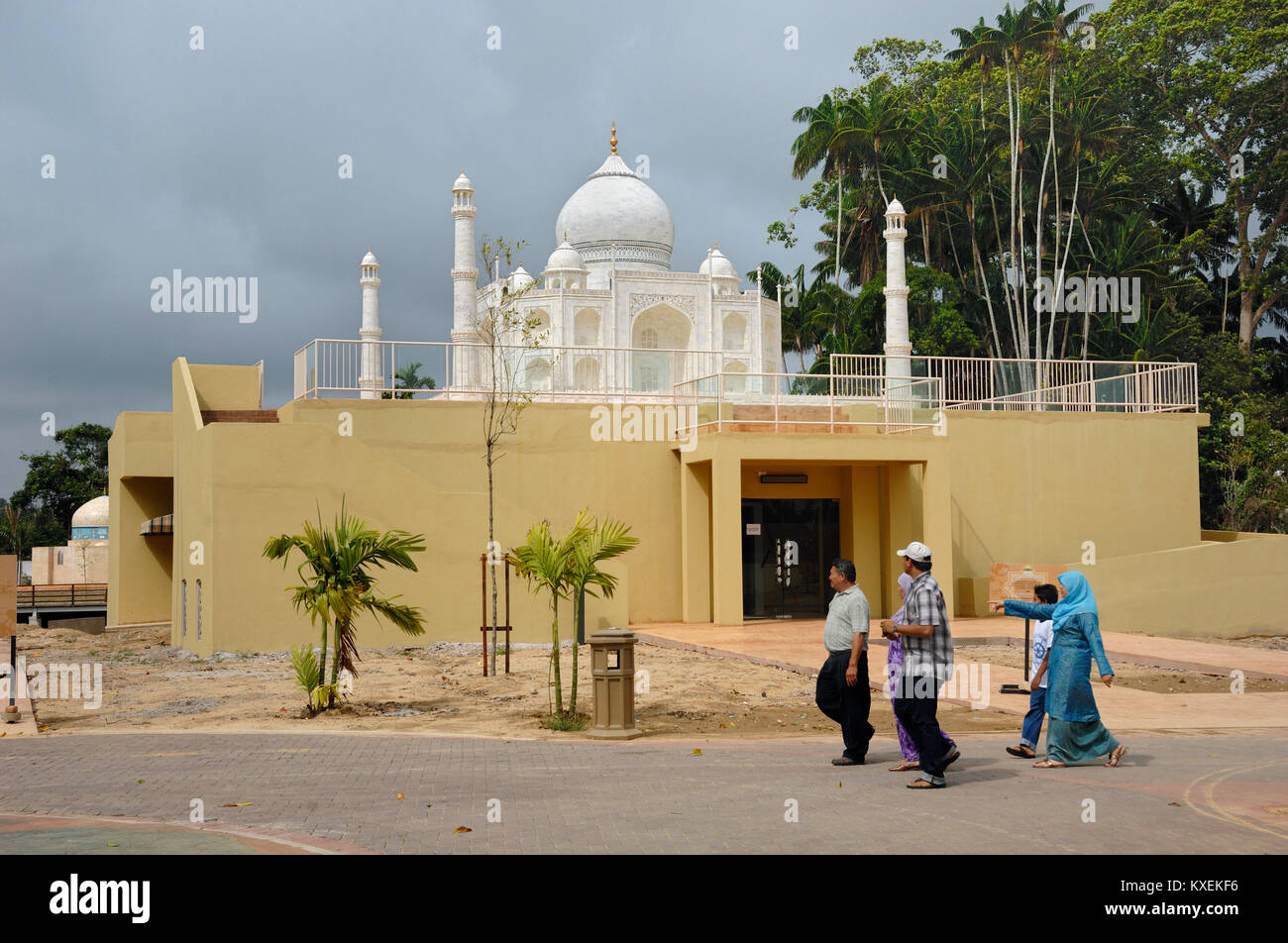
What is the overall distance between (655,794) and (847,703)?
190cm

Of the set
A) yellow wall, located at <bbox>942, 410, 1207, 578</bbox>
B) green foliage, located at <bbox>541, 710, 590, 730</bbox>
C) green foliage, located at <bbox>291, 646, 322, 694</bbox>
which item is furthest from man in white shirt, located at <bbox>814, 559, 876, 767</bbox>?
yellow wall, located at <bbox>942, 410, 1207, 578</bbox>

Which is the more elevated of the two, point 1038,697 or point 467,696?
point 1038,697

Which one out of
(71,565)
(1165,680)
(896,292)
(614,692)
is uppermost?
(896,292)

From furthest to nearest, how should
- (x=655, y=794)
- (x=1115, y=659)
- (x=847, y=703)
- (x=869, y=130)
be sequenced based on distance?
(x=869, y=130) < (x=1115, y=659) < (x=847, y=703) < (x=655, y=794)

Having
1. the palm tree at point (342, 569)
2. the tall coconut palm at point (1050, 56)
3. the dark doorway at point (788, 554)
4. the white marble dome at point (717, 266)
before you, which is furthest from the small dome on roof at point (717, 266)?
the palm tree at point (342, 569)

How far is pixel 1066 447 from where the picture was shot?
2617 centimetres

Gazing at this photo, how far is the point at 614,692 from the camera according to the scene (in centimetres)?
1167

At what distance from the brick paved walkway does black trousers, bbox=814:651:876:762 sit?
0.23 metres

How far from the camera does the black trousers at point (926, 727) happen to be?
28.4 ft

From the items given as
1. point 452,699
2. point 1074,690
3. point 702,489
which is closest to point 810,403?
point 702,489

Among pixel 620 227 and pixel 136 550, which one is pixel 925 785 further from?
pixel 620 227

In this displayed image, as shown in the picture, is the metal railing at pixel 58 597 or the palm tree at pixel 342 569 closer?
the palm tree at pixel 342 569

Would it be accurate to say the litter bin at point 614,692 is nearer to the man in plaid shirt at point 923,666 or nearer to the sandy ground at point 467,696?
the sandy ground at point 467,696

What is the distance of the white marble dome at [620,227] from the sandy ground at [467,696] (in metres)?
27.3
